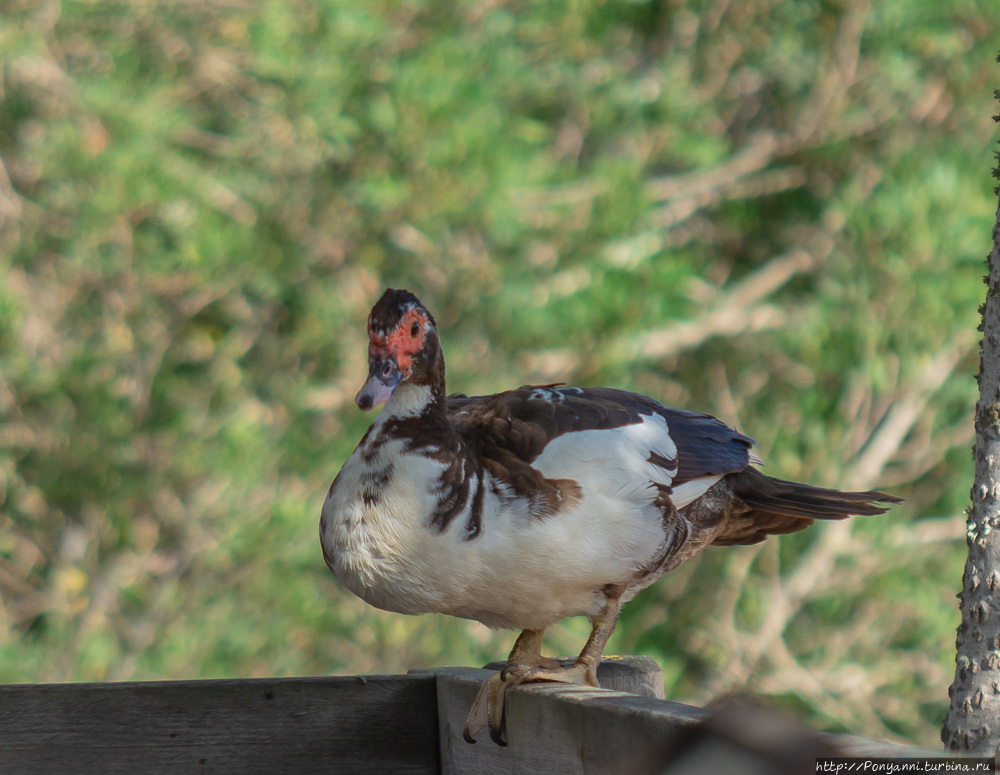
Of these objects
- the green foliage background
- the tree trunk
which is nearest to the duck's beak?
the tree trunk

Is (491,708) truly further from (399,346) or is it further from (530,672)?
(399,346)

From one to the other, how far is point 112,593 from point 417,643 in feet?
4.51

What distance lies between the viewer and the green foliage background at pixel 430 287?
16.0 feet

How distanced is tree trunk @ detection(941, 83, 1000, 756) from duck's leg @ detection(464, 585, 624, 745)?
64 centimetres

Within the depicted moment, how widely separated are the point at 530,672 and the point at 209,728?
530 millimetres

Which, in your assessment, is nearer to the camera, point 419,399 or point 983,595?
point 983,595

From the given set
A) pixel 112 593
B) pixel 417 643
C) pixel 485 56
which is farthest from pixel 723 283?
pixel 112 593

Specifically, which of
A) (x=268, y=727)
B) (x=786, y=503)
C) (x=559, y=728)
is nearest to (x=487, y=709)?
(x=559, y=728)

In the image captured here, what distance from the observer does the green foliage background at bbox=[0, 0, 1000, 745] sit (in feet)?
16.0

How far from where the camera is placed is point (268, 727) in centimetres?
191

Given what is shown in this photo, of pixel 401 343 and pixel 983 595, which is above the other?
pixel 401 343

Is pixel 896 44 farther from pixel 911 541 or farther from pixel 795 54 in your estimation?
pixel 911 541

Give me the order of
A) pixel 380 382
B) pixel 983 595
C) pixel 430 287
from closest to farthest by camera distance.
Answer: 1. pixel 983 595
2. pixel 380 382
3. pixel 430 287

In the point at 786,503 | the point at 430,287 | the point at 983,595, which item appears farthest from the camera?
the point at 430,287
